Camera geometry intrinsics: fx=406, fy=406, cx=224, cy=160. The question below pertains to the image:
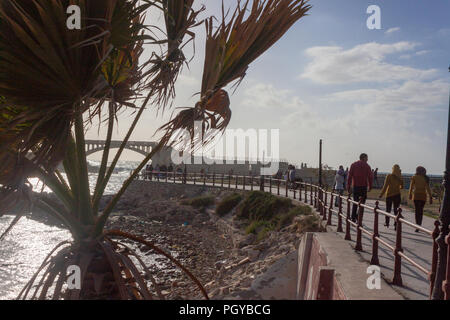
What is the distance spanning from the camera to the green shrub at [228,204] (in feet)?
71.5

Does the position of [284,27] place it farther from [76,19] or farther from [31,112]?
[31,112]

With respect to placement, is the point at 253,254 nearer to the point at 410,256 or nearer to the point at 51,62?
the point at 410,256

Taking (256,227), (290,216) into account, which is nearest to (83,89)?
(290,216)

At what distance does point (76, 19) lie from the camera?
2.71 metres

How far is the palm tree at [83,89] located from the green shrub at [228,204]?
719 inches

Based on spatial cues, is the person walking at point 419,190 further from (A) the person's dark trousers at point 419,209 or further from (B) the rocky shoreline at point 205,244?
(B) the rocky shoreline at point 205,244

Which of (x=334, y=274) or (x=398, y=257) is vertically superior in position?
(x=398, y=257)

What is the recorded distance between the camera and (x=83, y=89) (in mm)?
2889

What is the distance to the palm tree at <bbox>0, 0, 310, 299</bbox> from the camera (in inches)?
104

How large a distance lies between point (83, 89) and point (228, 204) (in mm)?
19385

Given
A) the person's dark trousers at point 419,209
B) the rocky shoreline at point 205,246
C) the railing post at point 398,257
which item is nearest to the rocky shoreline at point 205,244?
the rocky shoreline at point 205,246

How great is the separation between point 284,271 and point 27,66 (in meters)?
5.78

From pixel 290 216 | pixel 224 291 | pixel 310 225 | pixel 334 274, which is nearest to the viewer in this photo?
pixel 334 274

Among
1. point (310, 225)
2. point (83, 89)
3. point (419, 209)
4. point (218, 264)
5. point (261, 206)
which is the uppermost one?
point (83, 89)
